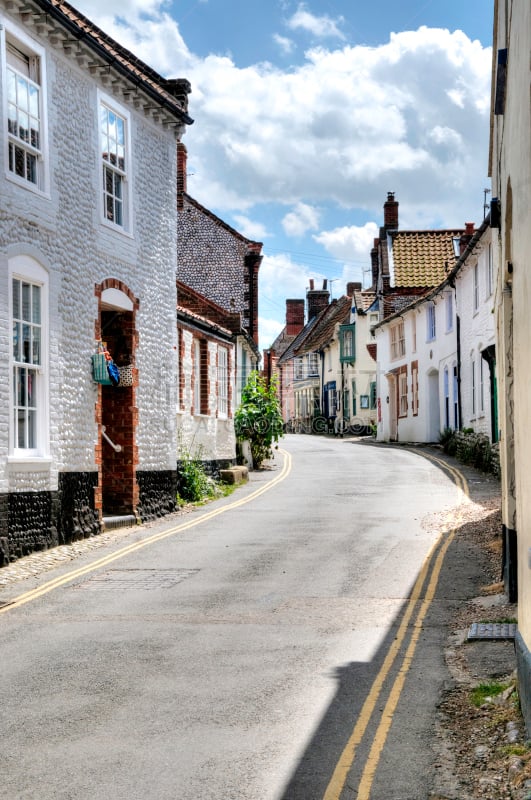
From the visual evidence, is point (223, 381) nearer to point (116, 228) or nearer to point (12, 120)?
point (116, 228)

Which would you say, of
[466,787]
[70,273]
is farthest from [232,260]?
[466,787]

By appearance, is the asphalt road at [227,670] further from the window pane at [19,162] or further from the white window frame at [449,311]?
the white window frame at [449,311]

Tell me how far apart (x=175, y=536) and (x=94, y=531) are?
148 cm

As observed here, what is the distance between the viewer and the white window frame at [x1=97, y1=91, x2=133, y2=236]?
17.8 meters

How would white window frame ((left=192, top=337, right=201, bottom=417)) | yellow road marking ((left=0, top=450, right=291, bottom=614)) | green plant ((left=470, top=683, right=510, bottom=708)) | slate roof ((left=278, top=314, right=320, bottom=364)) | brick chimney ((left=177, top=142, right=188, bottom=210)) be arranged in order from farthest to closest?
slate roof ((left=278, top=314, right=320, bottom=364)) < brick chimney ((left=177, top=142, right=188, bottom=210)) < white window frame ((left=192, top=337, right=201, bottom=417)) < yellow road marking ((left=0, top=450, right=291, bottom=614)) < green plant ((left=470, top=683, right=510, bottom=708))

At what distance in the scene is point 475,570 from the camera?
1348 cm

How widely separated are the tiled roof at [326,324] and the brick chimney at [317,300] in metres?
3.03

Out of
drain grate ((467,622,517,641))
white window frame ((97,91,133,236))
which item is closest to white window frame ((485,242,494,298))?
white window frame ((97,91,133,236))

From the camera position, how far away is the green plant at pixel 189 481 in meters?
22.7

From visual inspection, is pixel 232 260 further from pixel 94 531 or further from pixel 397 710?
pixel 397 710

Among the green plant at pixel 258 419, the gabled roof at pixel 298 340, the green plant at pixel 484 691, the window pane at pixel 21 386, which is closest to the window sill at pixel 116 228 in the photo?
the window pane at pixel 21 386

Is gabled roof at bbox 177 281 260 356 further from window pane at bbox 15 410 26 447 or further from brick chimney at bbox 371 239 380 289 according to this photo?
brick chimney at bbox 371 239 380 289

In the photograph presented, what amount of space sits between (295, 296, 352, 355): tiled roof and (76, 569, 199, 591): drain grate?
168 ft

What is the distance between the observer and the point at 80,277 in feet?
55.7
